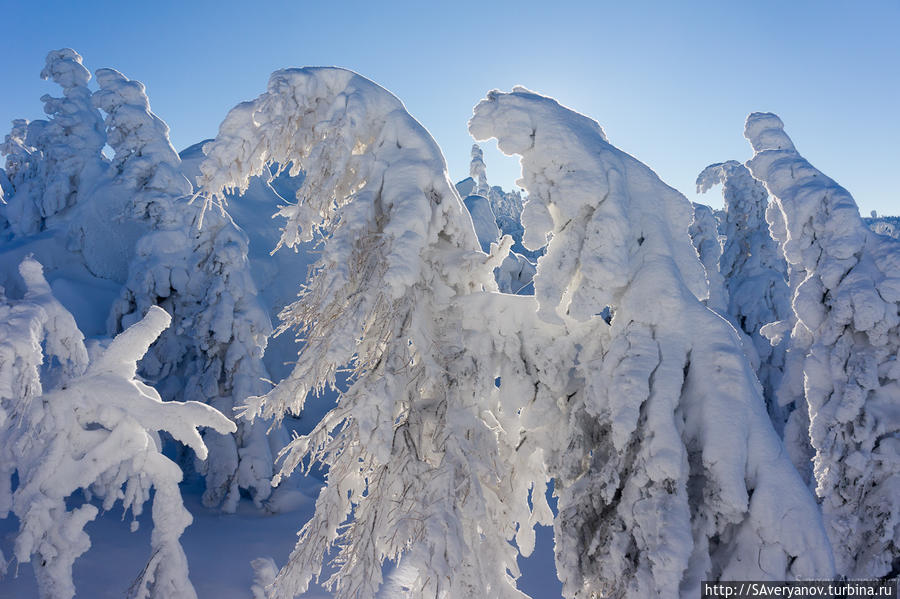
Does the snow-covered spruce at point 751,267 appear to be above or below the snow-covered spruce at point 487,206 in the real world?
below

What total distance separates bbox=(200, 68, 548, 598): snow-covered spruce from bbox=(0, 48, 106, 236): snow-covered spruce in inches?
662

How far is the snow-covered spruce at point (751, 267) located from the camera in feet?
53.5

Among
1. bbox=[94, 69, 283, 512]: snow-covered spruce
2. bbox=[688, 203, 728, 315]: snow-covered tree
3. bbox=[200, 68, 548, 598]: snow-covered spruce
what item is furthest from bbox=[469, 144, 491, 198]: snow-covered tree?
bbox=[200, 68, 548, 598]: snow-covered spruce

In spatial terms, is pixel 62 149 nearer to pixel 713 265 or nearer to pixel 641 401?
pixel 641 401

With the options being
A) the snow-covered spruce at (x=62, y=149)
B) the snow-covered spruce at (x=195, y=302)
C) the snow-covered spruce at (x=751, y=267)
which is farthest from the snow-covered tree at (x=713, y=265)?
the snow-covered spruce at (x=62, y=149)

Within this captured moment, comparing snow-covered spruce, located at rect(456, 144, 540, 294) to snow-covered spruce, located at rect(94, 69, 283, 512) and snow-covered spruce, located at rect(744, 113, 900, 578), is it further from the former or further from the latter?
snow-covered spruce, located at rect(744, 113, 900, 578)

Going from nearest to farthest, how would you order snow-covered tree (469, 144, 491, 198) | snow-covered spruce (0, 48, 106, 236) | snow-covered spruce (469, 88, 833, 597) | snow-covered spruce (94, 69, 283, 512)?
snow-covered spruce (469, 88, 833, 597) → snow-covered spruce (94, 69, 283, 512) → snow-covered spruce (0, 48, 106, 236) → snow-covered tree (469, 144, 491, 198)

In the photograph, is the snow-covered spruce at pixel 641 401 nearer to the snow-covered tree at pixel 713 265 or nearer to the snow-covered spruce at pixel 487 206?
the snow-covered tree at pixel 713 265

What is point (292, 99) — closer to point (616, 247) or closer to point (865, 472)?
point (616, 247)

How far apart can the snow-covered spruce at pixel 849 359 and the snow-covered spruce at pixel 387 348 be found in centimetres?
426

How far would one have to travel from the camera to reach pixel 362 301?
4.21 m

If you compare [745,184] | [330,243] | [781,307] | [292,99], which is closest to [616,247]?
[330,243]

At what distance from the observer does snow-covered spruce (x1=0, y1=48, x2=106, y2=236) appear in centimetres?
1778

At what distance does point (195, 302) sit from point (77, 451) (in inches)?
376
